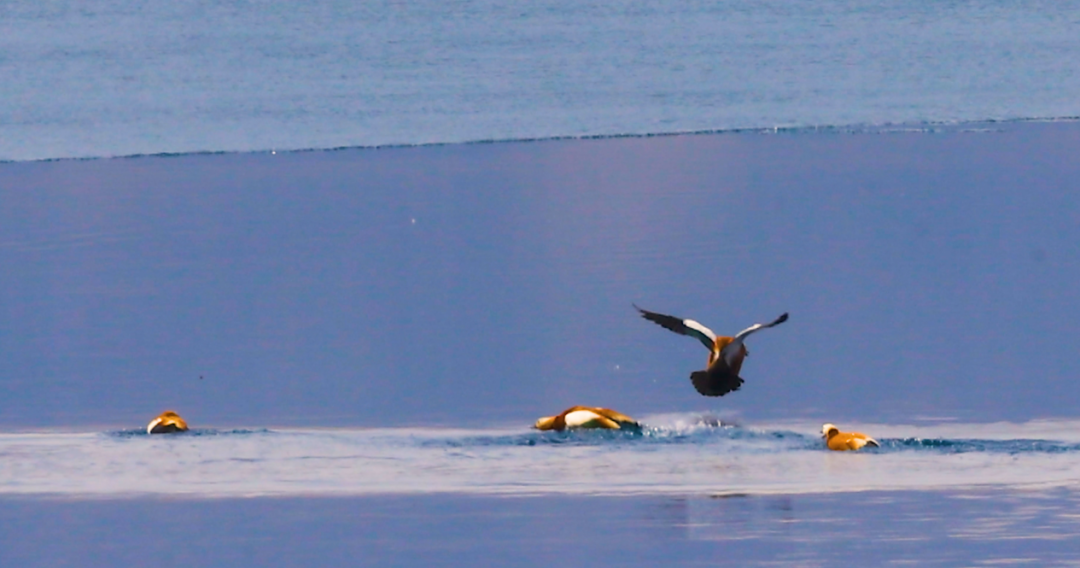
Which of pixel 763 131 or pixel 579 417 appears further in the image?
pixel 763 131

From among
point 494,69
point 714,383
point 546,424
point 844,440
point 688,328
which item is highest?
point 494,69

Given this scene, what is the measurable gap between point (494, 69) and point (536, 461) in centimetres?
3009

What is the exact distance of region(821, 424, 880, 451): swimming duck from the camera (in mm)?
14055

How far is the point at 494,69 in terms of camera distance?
4356cm

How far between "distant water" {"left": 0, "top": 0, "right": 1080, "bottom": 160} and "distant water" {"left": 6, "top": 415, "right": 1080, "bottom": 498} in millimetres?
21394

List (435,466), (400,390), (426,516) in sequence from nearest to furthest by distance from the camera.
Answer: (426,516) → (435,466) → (400,390)

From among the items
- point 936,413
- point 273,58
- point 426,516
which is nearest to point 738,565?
point 426,516

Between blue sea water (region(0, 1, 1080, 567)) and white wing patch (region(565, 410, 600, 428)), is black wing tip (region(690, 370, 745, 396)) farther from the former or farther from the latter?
white wing patch (region(565, 410, 600, 428))

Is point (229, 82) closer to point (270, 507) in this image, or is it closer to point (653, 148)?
point (653, 148)

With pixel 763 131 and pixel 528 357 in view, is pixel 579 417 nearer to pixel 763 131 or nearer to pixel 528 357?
pixel 528 357

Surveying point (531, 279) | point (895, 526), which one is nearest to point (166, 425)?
point (895, 526)

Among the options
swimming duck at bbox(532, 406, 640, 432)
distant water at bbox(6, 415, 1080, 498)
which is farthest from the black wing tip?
swimming duck at bbox(532, 406, 640, 432)

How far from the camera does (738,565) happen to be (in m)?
11.0

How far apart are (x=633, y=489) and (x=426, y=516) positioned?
1383 mm
